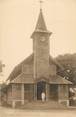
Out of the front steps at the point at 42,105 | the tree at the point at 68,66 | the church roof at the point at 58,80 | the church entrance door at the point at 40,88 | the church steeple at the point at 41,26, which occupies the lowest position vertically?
the front steps at the point at 42,105

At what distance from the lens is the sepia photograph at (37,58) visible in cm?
240

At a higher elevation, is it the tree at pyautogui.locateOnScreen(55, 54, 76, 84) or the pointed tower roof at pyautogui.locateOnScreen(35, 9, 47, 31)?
the pointed tower roof at pyautogui.locateOnScreen(35, 9, 47, 31)

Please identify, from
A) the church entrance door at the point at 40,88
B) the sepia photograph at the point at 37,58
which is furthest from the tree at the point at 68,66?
the church entrance door at the point at 40,88

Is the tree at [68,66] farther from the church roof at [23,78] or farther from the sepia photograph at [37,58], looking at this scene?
the church roof at [23,78]

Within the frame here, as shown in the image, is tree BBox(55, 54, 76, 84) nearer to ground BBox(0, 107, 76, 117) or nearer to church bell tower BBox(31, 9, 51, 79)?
church bell tower BBox(31, 9, 51, 79)

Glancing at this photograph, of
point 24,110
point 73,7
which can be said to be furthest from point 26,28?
point 24,110

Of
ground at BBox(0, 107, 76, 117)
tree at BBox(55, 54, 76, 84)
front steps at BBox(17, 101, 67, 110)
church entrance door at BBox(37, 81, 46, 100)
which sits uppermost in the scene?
tree at BBox(55, 54, 76, 84)

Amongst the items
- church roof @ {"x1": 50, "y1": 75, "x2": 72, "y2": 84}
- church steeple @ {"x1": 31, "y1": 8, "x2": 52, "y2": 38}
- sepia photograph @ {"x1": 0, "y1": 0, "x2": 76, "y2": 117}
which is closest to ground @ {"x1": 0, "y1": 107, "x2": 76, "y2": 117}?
sepia photograph @ {"x1": 0, "y1": 0, "x2": 76, "y2": 117}

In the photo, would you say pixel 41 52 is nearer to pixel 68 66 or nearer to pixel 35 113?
pixel 68 66

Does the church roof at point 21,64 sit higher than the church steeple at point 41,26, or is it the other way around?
the church steeple at point 41,26

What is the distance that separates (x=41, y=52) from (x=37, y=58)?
38 millimetres

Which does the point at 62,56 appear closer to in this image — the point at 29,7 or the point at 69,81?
the point at 69,81

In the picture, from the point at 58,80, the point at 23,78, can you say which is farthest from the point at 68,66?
the point at 23,78

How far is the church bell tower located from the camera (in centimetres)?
241
